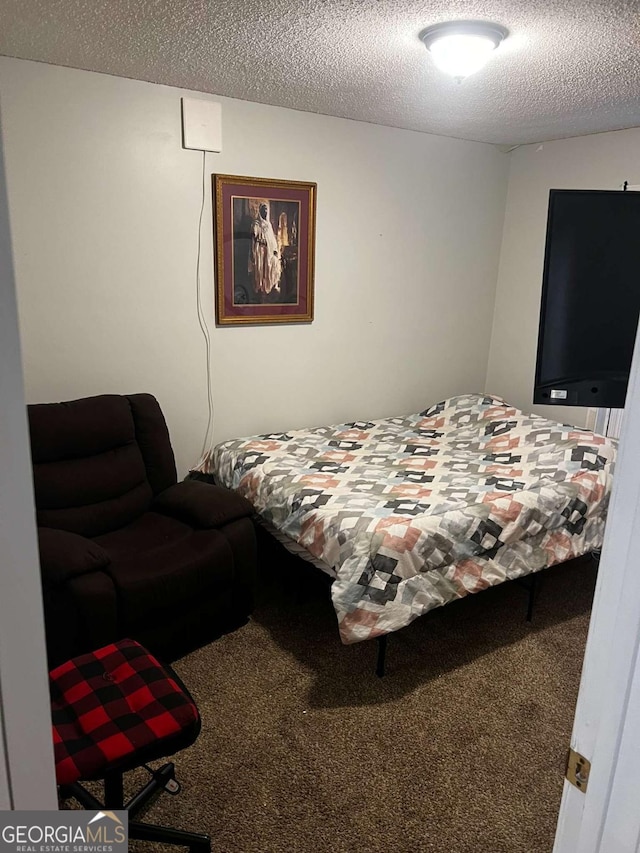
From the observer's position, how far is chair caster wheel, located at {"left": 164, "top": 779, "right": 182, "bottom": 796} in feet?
6.41

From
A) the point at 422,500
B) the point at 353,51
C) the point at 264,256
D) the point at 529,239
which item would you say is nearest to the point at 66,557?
the point at 422,500

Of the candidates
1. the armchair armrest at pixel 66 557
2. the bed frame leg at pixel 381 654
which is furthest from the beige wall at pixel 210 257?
the bed frame leg at pixel 381 654

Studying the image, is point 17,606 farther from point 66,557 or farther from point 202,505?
point 202,505

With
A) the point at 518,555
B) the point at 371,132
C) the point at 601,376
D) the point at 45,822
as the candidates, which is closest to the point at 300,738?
the point at 518,555

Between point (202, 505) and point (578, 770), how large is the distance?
2123mm

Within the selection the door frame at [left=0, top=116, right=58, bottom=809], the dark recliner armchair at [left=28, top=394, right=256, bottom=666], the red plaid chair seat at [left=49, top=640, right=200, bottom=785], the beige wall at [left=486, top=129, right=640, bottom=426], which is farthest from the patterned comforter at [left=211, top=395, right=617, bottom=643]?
the door frame at [left=0, top=116, right=58, bottom=809]

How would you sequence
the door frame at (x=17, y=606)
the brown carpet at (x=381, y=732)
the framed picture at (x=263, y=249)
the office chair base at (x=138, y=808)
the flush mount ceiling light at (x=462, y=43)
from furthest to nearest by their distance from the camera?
the framed picture at (x=263, y=249) < the flush mount ceiling light at (x=462, y=43) < the brown carpet at (x=381, y=732) < the office chair base at (x=138, y=808) < the door frame at (x=17, y=606)

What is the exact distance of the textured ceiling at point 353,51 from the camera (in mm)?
1952

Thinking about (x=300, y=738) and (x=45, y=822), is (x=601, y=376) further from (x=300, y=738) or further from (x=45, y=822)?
(x=45, y=822)

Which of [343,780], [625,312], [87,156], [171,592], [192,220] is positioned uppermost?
[87,156]

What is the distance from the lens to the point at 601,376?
2.08m

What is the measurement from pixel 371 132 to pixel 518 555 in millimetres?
2472

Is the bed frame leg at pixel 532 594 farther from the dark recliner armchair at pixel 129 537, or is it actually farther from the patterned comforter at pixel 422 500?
the dark recliner armchair at pixel 129 537

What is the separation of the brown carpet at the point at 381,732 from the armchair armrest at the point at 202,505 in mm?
461
